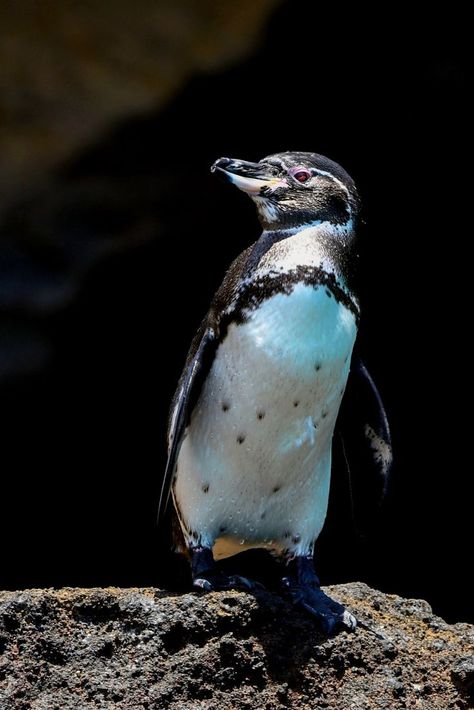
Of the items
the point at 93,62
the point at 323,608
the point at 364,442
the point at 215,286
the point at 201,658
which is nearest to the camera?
the point at 201,658

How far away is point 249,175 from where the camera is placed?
276 cm

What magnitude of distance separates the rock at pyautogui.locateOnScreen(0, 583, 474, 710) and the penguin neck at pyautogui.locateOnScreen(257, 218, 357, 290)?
75 centimetres

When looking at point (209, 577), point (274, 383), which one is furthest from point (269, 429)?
point (209, 577)

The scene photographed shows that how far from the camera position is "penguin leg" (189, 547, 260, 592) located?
98.6 inches

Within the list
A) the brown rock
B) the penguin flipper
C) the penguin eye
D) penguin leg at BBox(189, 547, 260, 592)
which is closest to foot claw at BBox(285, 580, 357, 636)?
penguin leg at BBox(189, 547, 260, 592)

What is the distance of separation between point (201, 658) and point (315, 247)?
98 centimetres

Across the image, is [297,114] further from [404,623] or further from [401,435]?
[404,623]

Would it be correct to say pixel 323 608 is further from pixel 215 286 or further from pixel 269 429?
pixel 215 286

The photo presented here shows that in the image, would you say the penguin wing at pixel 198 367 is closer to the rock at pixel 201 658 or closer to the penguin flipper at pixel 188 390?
the penguin flipper at pixel 188 390

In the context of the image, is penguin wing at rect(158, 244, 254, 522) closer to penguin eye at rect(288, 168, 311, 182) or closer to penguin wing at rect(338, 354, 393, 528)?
penguin eye at rect(288, 168, 311, 182)

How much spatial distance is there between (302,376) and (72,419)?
2053 mm

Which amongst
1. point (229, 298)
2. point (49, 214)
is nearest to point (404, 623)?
point (229, 298)

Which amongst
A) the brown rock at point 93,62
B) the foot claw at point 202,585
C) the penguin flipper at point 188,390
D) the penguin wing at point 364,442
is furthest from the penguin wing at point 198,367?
the brown rock at point 93,62

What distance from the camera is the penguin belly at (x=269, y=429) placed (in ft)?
8.59
